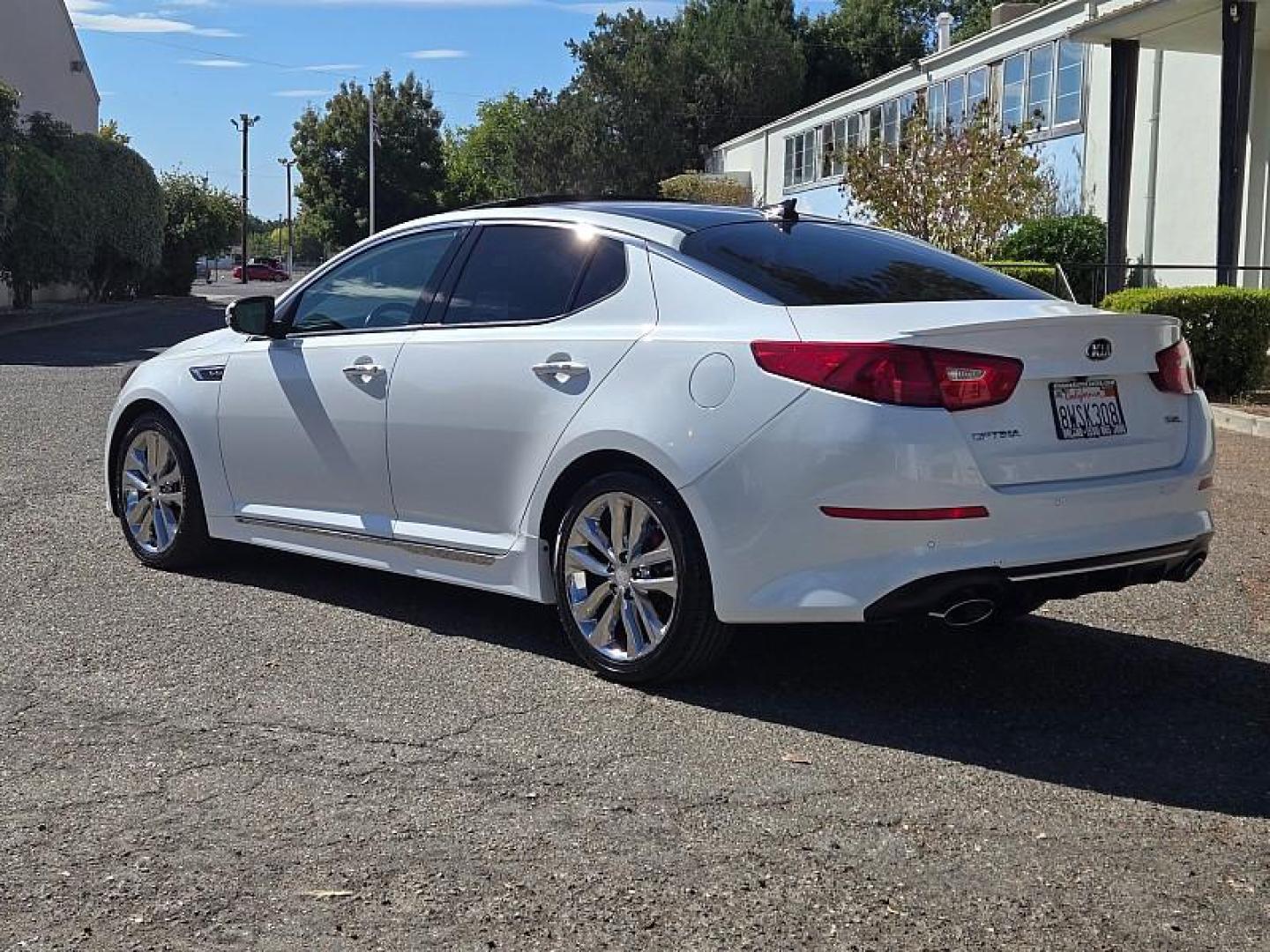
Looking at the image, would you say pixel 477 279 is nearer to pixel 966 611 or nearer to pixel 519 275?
pixel 519 275

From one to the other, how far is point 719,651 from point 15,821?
2186 mm

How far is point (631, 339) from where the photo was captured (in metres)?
5.23

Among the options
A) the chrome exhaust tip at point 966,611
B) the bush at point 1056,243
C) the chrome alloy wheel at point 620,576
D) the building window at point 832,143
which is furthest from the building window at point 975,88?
the chrome exhaust tip at point 966,611

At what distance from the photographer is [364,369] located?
610 cm

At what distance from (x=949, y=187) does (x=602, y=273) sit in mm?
18326

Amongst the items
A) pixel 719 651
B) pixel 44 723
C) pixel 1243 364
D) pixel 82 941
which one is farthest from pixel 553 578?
pixel 1243 364

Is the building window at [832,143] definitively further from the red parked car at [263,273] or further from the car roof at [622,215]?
the red parked car at [263,273]

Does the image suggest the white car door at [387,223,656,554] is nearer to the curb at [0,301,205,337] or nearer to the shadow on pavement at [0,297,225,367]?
the shadow on pavement at [0,297,225,367]

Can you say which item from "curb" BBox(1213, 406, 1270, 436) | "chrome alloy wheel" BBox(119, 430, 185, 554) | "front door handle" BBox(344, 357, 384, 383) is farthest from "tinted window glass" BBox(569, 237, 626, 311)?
"curb" BBox(1213, 406, 1270, 436)

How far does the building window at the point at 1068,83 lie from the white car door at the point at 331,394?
75.1 feet

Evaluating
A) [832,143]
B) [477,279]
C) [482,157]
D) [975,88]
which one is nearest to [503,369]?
[477,279]

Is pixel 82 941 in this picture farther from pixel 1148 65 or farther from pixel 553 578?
pixel 1148 65

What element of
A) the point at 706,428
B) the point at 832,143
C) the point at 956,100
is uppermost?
the point at 832,143

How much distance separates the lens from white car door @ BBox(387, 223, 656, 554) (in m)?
5.39
